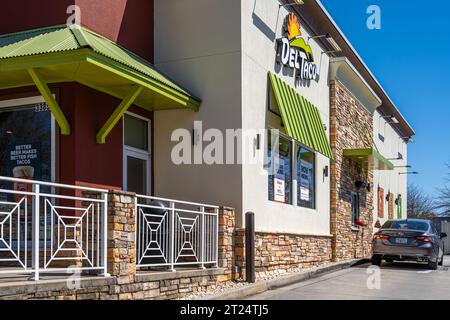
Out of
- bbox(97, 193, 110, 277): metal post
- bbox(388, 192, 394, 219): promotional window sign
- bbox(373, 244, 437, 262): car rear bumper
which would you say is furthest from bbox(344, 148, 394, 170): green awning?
bbox(97, 193, 110, 277): metal post

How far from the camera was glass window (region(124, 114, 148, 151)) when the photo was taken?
11531mm

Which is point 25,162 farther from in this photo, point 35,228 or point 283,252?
point 283,252

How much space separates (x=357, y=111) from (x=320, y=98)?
5.06 m

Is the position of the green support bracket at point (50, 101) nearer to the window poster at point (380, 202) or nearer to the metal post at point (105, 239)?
the metal post at point (105, 239)

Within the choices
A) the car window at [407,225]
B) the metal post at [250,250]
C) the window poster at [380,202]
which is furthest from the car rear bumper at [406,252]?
the window poster at [380,202]

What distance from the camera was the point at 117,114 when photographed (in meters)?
10.2

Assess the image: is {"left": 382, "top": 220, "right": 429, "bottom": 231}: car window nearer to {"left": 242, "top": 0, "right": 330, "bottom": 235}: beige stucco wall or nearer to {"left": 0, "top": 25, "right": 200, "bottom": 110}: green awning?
{"left": 242, "top": 0, "right": 330, "bottom": 235}: beige stucco wall

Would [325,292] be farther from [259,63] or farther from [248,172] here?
[259,63]

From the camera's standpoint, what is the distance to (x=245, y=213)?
1131 centimetres

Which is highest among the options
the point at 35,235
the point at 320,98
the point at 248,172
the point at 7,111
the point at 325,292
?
the point at 320,98

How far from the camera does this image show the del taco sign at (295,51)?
13.9m

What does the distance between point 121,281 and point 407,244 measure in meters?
10.3
